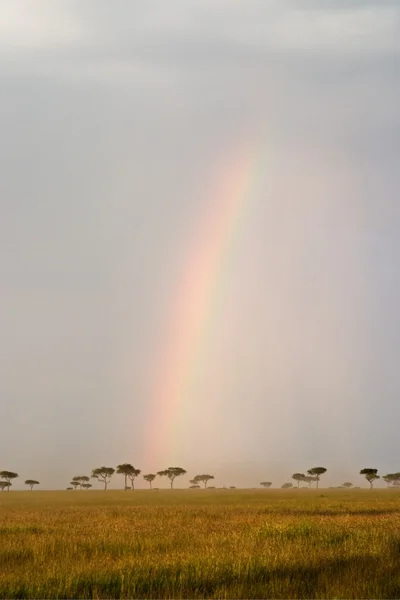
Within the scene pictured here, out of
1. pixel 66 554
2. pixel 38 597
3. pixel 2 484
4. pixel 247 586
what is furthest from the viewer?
pixel 2 484

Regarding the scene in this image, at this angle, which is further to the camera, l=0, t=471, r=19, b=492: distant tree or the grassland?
l=0, t=471, r=19, b=492: distant tree

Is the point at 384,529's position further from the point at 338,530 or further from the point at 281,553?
the point at 281,553

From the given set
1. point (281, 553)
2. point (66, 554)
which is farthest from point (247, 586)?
point (66, 554)

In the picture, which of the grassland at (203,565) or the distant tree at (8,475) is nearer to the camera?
the grassland at (203,565)

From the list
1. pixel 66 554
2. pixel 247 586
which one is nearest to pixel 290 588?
pixel 247 586

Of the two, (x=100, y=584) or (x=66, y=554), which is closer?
(x=100, y=584)

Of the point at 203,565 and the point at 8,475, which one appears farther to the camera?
the point at 8,475

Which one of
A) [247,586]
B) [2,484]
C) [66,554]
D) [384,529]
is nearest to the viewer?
[247,586]

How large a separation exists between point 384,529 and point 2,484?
186156mm

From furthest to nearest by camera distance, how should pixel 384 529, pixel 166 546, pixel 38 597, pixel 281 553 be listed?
pixel 384 529 < pixel 166 546 < pixel 281 553 < pixel 38 597

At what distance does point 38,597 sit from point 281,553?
6848 mm

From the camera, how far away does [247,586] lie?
1368 centimetres

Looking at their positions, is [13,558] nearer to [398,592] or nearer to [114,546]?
[114,546]

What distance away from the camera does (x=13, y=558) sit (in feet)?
59.4
